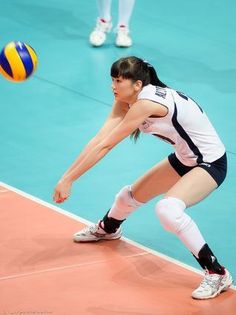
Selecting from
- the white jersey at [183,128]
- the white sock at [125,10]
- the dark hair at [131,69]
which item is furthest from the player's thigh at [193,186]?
the white sock at [125,10]

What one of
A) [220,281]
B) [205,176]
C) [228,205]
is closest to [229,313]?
[220,281]

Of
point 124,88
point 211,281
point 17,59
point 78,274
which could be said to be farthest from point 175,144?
point 17,59

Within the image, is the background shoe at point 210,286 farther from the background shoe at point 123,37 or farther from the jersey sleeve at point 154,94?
the background shoe at point 123,37

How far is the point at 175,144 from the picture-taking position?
5.66 m

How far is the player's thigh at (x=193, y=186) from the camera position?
541 centimetres

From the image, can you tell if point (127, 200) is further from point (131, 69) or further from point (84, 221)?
point (131, 69)

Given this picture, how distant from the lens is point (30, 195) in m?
6.88

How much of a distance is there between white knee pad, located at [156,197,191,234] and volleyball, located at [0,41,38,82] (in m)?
1.53

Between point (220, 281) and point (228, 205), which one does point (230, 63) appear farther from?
point (220, 281)

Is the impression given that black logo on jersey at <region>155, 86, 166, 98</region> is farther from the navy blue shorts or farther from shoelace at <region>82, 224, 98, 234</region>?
shoelace at <region>82, 224, 98, 234</region>

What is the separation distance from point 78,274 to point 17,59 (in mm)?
1637

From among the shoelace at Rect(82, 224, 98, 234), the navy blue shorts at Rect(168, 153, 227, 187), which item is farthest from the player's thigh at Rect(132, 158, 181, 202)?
the shoelace at Rect(82, 224, 98, 234)

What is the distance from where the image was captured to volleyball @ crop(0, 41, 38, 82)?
6008 mm

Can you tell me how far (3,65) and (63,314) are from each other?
1968mm
